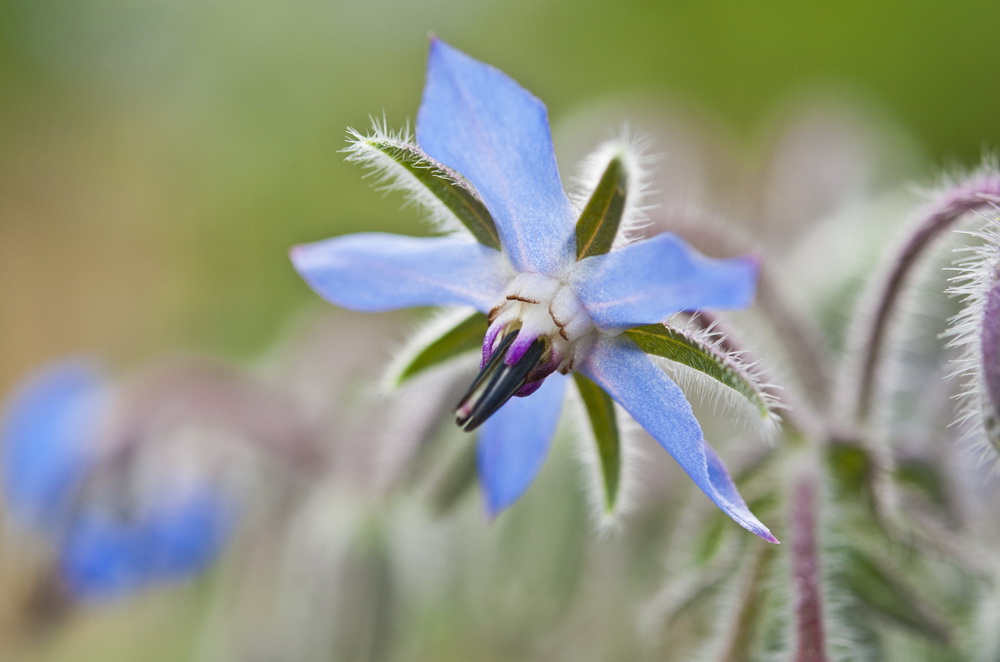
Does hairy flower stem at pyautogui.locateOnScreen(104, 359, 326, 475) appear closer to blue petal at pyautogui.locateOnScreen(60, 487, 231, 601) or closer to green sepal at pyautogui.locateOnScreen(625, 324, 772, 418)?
blue petal at pyautogui.locateOnScreen(60, 487, 231, 601)

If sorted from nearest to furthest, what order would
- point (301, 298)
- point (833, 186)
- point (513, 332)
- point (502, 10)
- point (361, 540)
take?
point (513, 332) < point (361, 540) < point (833, 186) < point (301, 298) < point (502, 10)

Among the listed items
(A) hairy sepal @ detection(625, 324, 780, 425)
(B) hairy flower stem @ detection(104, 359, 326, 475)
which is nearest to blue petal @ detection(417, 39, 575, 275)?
(A) hairy sepal @ detection(625, 324, 780, 425)

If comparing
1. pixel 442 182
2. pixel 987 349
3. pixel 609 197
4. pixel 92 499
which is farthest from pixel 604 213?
pixel 92 499

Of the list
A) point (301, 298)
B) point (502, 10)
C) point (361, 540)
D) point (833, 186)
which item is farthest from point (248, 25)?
point (361, 540)

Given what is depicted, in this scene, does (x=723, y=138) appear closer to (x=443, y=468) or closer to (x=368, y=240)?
(x=443, y=468)

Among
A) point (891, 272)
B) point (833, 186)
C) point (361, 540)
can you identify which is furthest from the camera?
point (833, 186)

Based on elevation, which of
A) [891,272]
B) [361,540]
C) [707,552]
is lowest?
[361,540]

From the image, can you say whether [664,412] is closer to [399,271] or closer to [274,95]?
[399,271]
